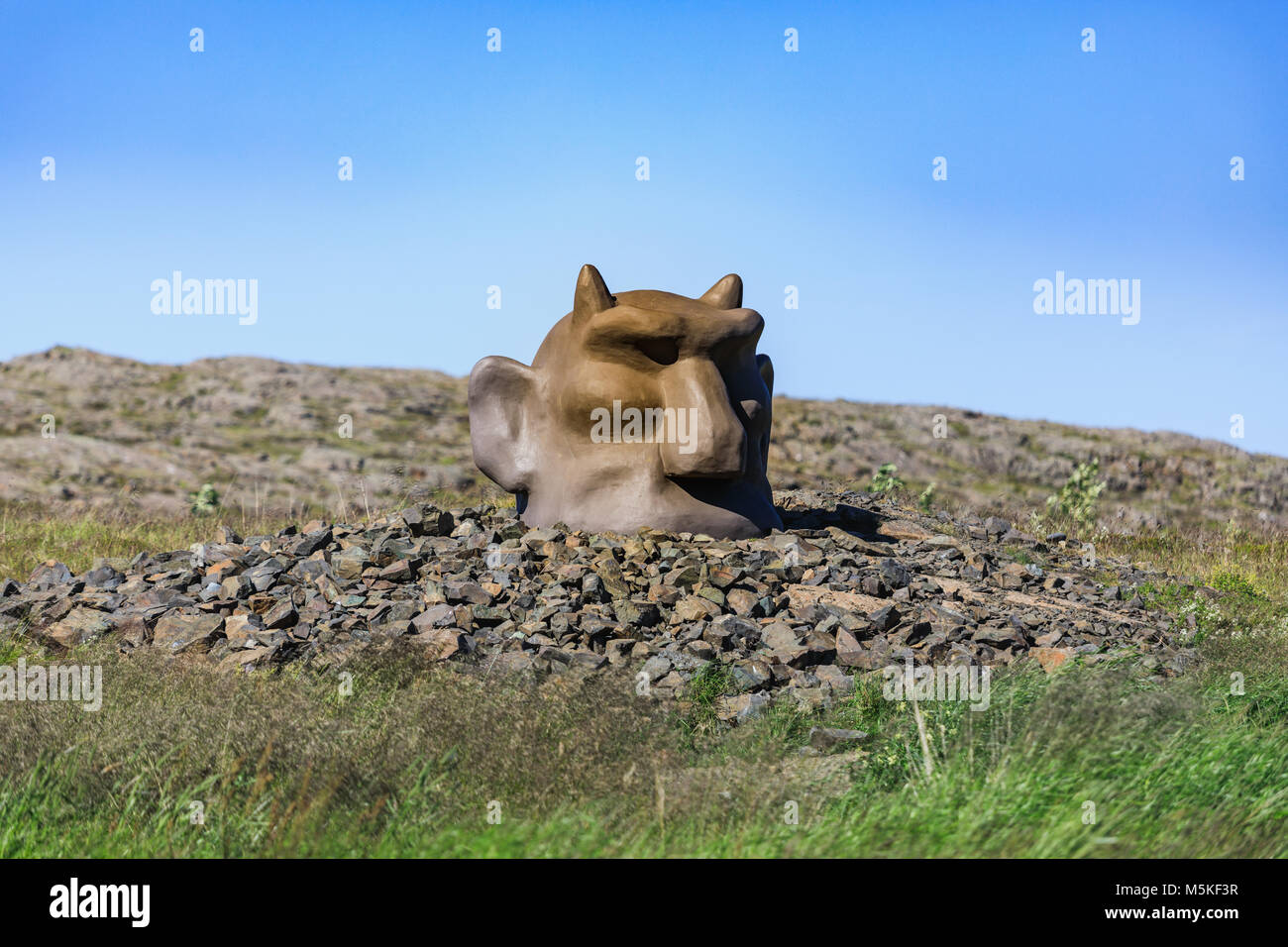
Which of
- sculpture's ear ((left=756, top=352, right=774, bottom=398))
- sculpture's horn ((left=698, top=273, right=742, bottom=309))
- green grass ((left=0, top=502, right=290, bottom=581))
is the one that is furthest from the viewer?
green grass ((left=0, top=502, right=290, bottom=581))

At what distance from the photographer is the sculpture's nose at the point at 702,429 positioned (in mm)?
8375

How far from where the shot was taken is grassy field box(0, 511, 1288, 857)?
4113 mm

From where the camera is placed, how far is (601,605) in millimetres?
7230

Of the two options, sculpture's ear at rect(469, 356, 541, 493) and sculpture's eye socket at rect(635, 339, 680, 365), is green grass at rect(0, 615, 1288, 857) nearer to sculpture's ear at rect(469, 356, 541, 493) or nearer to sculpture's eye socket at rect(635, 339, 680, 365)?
sculpture's eye socket at rect(635, 339, 680, 365)

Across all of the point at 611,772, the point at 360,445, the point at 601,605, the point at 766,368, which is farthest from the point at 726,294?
the point at 360,445

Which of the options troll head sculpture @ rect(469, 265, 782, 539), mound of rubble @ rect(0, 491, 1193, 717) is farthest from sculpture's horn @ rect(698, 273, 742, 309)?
mound of rubble @ rect(0, 491, 1193, 717)

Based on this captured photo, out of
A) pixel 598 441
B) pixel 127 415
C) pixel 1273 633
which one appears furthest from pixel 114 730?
pixel 127 415

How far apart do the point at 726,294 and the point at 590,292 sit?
1264 mm

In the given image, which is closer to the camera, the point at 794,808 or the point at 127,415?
the point at 794,808

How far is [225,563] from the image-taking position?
8.44 meters

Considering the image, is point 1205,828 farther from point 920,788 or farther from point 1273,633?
point 1273,633

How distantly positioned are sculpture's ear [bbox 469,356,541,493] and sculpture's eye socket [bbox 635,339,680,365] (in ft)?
3.75

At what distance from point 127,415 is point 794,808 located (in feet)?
122

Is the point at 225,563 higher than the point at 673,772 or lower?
higher
